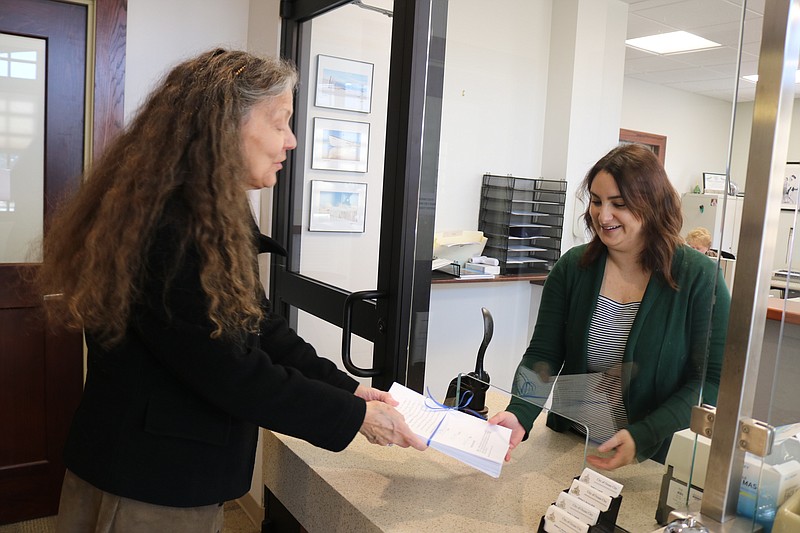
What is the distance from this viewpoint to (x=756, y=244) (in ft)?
3.17

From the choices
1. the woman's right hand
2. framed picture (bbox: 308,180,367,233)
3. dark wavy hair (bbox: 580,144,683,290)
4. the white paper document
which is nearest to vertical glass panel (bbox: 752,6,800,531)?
dark wavy hair (bbox: 580,144,683,290)

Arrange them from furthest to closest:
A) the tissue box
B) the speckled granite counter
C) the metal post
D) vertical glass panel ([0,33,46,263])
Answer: vertical glass panel ([0,33,46,263]) < the tissue box < the speckled granite counter < the metal post

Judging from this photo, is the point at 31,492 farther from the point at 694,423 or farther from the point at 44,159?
the point at 694,423

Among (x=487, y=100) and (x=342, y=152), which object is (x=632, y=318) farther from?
(x=342, y=152)

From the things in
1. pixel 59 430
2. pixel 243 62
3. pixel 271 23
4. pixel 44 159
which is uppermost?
pixel 271 23

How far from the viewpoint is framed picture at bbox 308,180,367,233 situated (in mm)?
2068

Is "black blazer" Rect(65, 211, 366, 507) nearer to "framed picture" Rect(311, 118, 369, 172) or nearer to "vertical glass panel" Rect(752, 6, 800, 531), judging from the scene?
"vertical glass panel" Rect(752, 6, 800, 531)

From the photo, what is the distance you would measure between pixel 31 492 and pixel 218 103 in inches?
94.3

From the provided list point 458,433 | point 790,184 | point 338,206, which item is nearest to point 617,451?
point 458,433

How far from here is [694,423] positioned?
1.07 meters

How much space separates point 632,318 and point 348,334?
97 centimetres

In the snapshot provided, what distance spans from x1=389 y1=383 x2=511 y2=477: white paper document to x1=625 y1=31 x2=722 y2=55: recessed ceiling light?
75cm

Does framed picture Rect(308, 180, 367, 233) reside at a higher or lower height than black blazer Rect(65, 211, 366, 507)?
higher

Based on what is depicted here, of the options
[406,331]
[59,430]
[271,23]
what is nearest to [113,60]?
[271,23]
